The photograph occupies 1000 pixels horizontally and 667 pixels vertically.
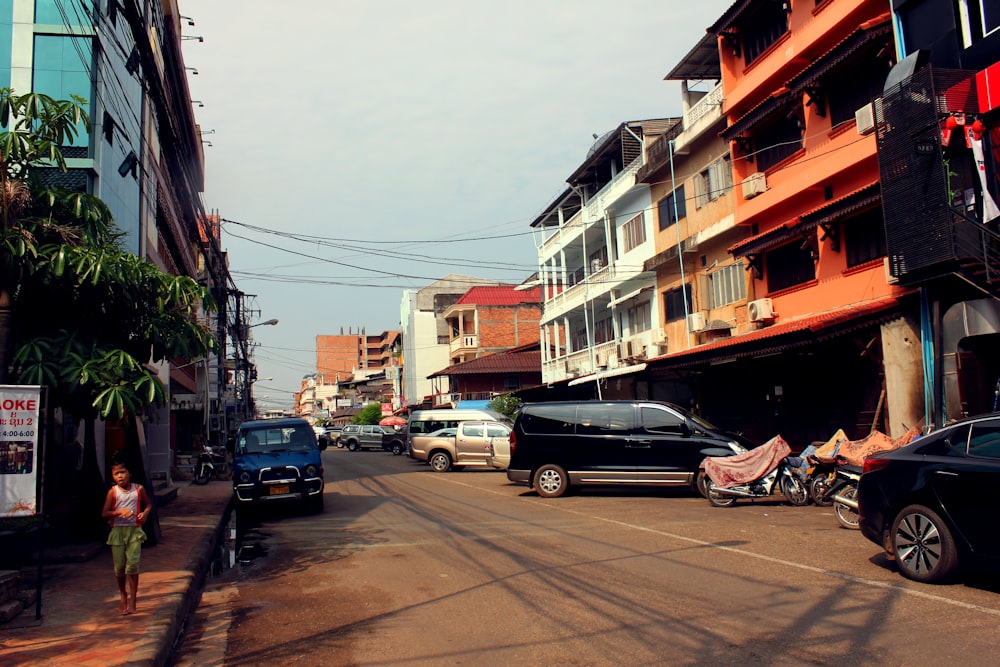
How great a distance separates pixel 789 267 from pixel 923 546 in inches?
595

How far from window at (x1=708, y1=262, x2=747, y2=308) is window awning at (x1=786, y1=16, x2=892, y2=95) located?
18.4 feet

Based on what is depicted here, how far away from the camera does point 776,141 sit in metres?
22.5

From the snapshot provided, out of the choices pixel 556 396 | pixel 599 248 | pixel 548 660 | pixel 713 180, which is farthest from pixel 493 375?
→ pixel 548 660

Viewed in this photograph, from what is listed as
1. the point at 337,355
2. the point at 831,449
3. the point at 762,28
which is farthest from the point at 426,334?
the point at 337,355

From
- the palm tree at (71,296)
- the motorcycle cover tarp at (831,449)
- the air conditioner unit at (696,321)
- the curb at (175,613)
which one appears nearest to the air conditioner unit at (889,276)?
the motorcycle cover tarp at (831,449)

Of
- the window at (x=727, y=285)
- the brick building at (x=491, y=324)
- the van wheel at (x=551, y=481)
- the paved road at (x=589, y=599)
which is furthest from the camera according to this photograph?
the brick building at (x=491, y=324)

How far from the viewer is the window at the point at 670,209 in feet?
90.4

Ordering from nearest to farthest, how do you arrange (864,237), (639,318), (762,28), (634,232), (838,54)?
(838,54) → (864,237) → (762,28) → (634,232) → (639,318)

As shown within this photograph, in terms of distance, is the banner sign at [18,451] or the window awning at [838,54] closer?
the banner sign at [18,451]

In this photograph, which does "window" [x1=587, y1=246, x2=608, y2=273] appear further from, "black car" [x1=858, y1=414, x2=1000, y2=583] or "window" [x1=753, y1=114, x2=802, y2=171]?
"black car" [x1=858, y1=414, x2=1000, y2=583]

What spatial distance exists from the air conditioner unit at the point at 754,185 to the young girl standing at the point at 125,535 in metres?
18.7

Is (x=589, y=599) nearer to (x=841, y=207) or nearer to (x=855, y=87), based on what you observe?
(x=841, y=207)

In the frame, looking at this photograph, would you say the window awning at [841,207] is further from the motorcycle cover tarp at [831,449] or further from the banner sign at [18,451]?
the banner sign at [18,451]

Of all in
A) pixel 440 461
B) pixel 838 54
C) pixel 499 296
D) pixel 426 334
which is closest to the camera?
pixel 838 54
